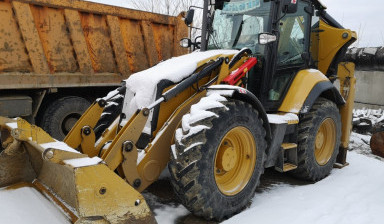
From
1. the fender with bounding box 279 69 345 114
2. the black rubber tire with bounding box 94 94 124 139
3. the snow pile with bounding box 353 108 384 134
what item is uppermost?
the fender with bounding box 279 69 345 114

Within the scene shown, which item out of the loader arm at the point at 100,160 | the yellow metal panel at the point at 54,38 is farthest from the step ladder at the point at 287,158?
the yellow metal panel at the point at 54,38

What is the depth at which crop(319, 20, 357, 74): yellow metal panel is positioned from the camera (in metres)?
4.97

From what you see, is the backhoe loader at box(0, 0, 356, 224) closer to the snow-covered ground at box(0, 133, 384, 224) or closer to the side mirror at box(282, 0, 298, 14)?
the side mirror at box(282, 0, 298, 14)

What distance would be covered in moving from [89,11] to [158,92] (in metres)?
3.09

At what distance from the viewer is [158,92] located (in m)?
3.41

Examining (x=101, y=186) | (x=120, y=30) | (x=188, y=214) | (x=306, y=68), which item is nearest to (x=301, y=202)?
(x=188, y=214)

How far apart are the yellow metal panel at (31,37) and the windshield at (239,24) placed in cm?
266

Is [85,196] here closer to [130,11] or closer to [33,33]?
[33,33]

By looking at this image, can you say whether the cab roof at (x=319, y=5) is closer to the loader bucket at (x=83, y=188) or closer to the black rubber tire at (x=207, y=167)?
the black rubber tire at (x=207, y=167)

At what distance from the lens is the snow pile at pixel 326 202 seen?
130 inches

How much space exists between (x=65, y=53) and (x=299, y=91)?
3.67 m

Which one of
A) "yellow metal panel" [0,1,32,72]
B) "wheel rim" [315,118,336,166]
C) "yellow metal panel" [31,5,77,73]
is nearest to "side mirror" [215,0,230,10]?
"wheel rim" [315,118,336,166]

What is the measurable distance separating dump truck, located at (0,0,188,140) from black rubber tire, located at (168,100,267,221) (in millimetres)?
3288

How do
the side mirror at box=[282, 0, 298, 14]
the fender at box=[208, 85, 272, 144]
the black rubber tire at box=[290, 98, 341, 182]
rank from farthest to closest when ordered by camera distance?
the black rubber tire at box=[290, 98, 341, 182], the side mirror at box=[282, 0, 298, 14], the fender at box=[208, 85, 272, 144]
